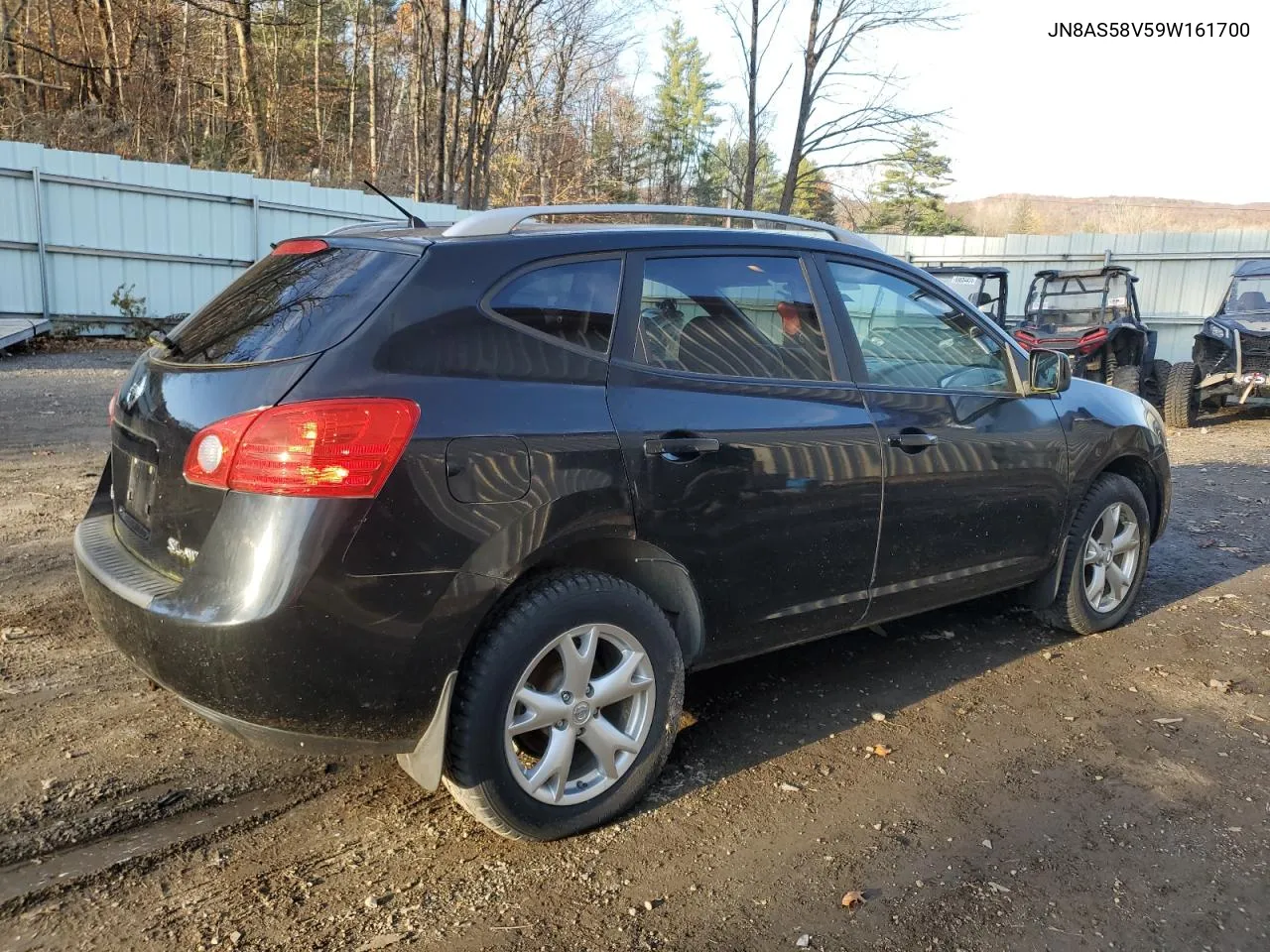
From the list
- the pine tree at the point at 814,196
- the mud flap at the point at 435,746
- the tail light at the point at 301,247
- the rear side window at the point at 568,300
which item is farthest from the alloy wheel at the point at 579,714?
the pine tree at the point at 814,196


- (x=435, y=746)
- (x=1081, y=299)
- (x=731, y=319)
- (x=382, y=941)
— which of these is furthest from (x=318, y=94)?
(x=382, y=941)

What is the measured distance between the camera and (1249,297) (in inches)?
541

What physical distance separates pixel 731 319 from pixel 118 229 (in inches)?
537

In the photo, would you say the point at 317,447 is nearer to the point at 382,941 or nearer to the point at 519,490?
the point at 519,490

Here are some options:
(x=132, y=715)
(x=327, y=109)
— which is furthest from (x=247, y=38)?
(x=132, y=715)

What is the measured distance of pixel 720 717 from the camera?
11.9ft

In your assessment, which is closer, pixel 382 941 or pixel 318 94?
pixel 382 941

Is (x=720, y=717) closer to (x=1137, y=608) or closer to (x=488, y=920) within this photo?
(x=488, y=920)

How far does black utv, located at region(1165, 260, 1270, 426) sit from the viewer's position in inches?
504

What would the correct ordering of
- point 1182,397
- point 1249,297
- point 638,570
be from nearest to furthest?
point 638,570
point 1182,397
point 1249,297

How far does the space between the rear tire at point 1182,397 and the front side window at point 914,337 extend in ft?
33.8

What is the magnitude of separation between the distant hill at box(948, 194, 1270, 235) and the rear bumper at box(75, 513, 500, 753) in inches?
1798

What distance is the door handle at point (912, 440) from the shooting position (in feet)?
11.6

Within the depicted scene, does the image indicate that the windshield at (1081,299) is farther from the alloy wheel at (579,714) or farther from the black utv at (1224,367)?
the alloy wheel at (579,714)
